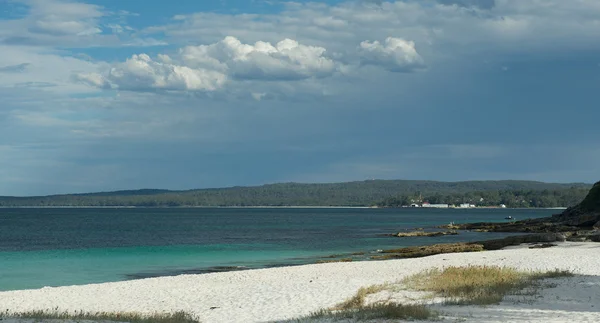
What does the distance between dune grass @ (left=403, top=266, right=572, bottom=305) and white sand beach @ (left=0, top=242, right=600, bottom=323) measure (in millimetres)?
690

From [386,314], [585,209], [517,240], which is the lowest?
[517,240]

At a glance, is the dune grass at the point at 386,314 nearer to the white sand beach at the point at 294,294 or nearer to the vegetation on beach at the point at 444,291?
the vegetation on beach at the point at 444,291

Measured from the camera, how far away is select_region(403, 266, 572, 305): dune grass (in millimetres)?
18906

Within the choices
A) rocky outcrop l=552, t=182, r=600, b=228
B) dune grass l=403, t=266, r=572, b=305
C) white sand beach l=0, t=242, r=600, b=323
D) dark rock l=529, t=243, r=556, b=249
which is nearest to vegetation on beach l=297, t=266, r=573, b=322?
dune grass l=403, t=266, r=572, b=305

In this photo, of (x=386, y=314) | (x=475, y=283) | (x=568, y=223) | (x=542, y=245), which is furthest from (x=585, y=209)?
(x=386, y=314)

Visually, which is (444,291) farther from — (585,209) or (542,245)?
(585,209)

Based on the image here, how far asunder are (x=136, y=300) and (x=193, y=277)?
28.0 feet

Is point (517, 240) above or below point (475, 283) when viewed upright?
below

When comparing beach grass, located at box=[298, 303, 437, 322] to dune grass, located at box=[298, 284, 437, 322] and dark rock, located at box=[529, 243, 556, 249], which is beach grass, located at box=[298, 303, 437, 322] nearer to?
dune grass, located at box=[298, 284, 437, 322]

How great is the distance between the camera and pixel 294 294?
2544 cm

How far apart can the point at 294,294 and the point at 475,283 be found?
6822mm

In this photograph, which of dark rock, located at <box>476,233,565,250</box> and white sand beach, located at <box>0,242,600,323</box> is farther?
dark rock, located at <box>476,233,565,250</box>

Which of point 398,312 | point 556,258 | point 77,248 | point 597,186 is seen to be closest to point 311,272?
point 556,258

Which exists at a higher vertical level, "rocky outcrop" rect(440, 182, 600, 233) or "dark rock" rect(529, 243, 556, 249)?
"rocky outcrop" rect(440, 182, 600, 233)
